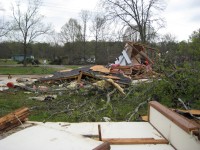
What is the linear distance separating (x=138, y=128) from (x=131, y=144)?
0.52m

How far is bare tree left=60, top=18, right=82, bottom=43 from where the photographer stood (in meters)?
58.4

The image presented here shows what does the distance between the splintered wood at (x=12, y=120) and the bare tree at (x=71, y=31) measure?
2189 inches

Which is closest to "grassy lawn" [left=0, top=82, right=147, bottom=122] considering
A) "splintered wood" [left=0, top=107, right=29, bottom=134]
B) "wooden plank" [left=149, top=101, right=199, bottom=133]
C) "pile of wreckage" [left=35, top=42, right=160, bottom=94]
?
"pile of wreckage" [left=35, top=42, right=160, bottom=94]

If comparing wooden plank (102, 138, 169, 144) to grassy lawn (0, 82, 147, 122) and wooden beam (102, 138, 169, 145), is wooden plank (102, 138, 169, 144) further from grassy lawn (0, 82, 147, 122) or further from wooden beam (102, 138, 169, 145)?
grassy lawn (0, 82, 147, 122)

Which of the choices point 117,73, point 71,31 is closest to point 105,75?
point 117,73

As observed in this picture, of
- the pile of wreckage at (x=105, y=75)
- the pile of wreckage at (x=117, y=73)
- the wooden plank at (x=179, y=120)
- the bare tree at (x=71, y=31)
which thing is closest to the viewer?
the wooden plank at (x=179, y=120)

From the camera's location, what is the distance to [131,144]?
7.98ft

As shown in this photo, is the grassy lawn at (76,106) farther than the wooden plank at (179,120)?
Yes

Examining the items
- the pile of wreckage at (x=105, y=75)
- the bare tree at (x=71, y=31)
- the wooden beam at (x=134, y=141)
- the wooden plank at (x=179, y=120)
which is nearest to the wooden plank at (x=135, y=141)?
the wooden beam at (x=134, y=141)

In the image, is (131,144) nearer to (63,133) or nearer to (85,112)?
(63,133)

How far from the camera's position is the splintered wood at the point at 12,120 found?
2.45 metres

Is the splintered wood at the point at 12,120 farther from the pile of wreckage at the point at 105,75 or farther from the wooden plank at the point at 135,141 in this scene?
the pile of wreckage at the point at 105,75

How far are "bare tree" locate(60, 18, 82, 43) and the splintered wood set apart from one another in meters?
55.6

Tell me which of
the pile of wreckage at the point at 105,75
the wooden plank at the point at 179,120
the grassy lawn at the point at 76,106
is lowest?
the grassy lawn at the point at 76,106
